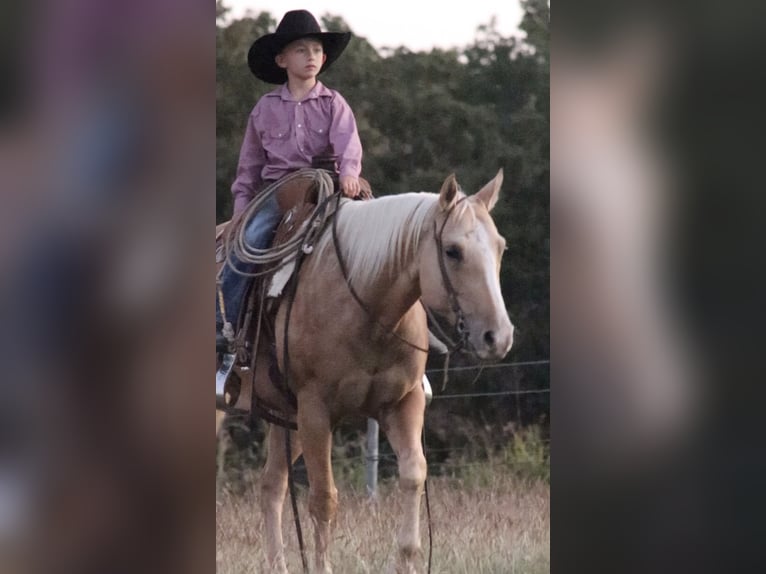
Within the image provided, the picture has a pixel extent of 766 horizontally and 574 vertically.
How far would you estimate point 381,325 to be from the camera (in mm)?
6180

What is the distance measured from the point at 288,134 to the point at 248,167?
0.75 ft

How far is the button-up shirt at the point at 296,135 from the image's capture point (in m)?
6.18

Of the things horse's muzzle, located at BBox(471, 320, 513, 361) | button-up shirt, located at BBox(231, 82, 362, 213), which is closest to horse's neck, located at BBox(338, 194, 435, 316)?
button-up shirt, located at BBox(231, 82, 362, 213)

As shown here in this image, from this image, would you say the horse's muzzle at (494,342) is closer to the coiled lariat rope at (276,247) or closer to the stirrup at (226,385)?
the coiled lariat rope at (276,247)

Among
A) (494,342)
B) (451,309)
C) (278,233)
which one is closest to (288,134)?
(278,233)

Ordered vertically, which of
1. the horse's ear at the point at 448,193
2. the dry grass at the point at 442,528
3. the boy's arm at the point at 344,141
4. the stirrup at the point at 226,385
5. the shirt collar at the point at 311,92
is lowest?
the dry grass at the point at 442,528

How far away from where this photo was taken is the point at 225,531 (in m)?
6.18

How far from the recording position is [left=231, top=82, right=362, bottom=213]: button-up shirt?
6.18 meters

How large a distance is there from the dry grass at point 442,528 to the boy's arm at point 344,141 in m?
1.36

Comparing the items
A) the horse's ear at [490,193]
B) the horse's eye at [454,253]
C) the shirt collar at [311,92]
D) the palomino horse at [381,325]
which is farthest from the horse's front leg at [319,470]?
the shirt collar at [311,92]
